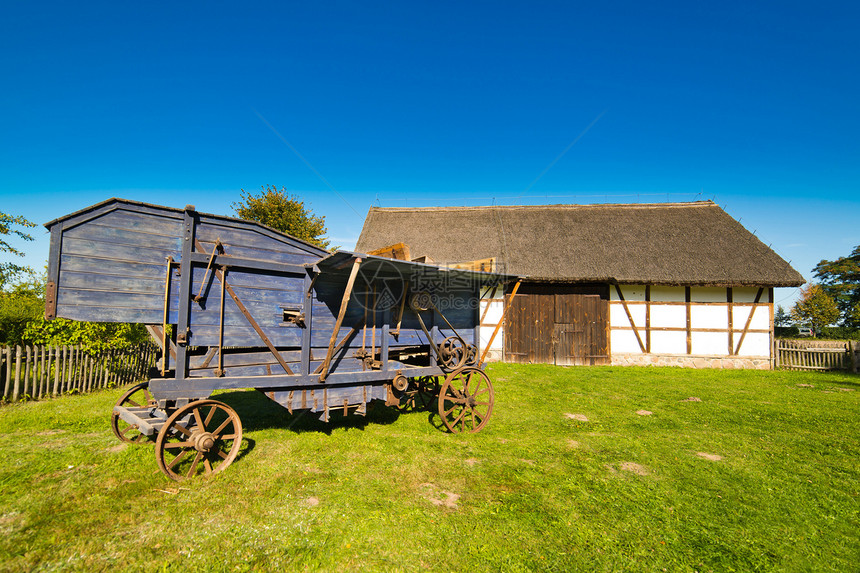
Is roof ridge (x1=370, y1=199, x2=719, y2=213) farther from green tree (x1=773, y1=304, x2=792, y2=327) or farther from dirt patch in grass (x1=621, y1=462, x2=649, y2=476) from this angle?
green tree (x1=773, y1=304, x2=792, y2=327)

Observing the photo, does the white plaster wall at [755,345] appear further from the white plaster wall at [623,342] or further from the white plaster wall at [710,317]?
the white plaster wall at [623,342]

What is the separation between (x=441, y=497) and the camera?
4.39 meters

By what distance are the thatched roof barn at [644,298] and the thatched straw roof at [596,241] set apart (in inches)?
2.4

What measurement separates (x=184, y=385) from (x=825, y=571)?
6599mm

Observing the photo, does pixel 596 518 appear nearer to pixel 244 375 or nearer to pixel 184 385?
pixel 244 375

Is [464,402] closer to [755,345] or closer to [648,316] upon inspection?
[648,316]

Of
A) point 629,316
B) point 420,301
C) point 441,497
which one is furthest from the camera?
point 629,316

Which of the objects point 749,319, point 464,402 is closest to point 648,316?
point 749,319

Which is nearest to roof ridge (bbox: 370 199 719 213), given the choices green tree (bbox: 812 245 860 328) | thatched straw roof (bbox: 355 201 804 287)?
thatched straw roof (bbox: 355 201 804 287)

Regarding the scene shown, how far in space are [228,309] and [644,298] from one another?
14.3m

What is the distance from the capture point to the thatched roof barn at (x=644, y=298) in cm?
1402

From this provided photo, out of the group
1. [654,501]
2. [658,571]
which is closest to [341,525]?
[658,571]

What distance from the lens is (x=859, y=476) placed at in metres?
5.12

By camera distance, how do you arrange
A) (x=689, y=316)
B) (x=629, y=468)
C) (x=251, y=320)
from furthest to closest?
(x=689, y=316), (x=629, y=468), (x=251, y=320)
